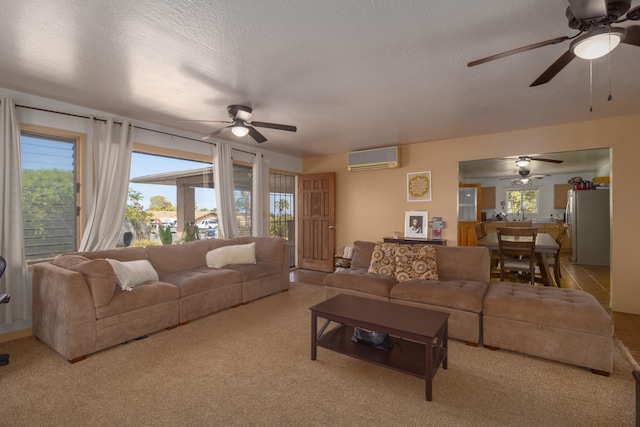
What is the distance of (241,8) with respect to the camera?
1791mm

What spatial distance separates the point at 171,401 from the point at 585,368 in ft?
10.4

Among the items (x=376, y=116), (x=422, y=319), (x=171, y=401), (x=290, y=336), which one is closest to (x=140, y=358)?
(x=171, y=401)

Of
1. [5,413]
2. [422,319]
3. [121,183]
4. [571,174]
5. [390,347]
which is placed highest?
[571,174]

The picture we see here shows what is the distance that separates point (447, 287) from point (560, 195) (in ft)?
26.7

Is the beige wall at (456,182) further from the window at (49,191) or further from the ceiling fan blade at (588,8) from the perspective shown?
the window at (49,191)

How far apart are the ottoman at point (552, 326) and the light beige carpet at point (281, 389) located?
11 cm

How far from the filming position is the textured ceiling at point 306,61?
6.02 ft

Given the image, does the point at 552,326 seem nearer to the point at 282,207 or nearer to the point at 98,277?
the point at 98,277

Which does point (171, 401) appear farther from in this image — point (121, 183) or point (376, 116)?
point (376, 116)

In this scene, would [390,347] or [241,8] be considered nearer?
[241,8]

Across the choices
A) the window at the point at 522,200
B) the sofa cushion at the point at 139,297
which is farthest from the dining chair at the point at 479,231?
the window at the point at 522,200

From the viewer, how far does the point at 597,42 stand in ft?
5.36

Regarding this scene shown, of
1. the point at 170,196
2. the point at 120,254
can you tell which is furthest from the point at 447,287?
the point at 170,196

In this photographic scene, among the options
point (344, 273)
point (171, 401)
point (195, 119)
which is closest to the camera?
point (171, 401)
